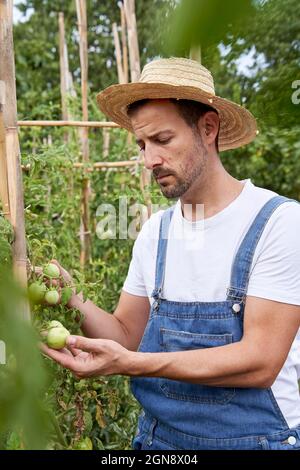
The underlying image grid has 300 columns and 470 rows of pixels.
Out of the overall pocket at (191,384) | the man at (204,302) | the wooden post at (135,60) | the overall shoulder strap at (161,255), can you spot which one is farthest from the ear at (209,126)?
the wooden post at (135,60)

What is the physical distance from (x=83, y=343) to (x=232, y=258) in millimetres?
374

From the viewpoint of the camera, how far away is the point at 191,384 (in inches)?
58.1

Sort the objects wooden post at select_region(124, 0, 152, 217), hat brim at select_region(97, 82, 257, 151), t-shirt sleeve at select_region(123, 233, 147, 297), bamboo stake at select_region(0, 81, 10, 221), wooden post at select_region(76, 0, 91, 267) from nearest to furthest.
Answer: bamboo stake at select_region(0, 81, 10, 221) < hat brim at select_region(97, 82, 257, 151) < t-shirt sleeve at select_region(123, 233, 147, 297) < wooden post at select_region(124, 0, 152, 217) < wooden post at select_region(76, 0, 91, 267)

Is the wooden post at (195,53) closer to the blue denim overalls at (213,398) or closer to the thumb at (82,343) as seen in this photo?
the thumb at (82,343)

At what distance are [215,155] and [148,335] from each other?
0.42m

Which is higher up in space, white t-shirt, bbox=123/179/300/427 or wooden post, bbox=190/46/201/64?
wooden post, bbox=190/46/201/64

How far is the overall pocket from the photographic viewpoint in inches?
56.9

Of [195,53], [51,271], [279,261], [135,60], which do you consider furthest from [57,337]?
[135,60]

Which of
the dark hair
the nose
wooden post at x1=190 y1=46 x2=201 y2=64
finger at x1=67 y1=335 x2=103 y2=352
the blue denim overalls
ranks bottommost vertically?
the blue denim overalls

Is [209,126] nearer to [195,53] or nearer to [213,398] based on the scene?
[213,398]

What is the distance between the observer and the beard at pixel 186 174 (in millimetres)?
1515

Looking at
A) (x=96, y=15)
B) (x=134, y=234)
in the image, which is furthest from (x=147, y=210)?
(x=96, y=15)

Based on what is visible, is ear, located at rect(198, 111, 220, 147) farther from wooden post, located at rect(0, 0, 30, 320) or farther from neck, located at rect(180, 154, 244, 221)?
wooden post, located at rect(0, 0, 30, 320)

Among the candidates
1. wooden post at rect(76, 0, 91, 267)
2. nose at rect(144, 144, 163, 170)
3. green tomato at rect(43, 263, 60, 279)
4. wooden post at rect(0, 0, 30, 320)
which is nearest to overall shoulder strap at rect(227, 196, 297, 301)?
nose at rect(144, 144, 163, 170)
